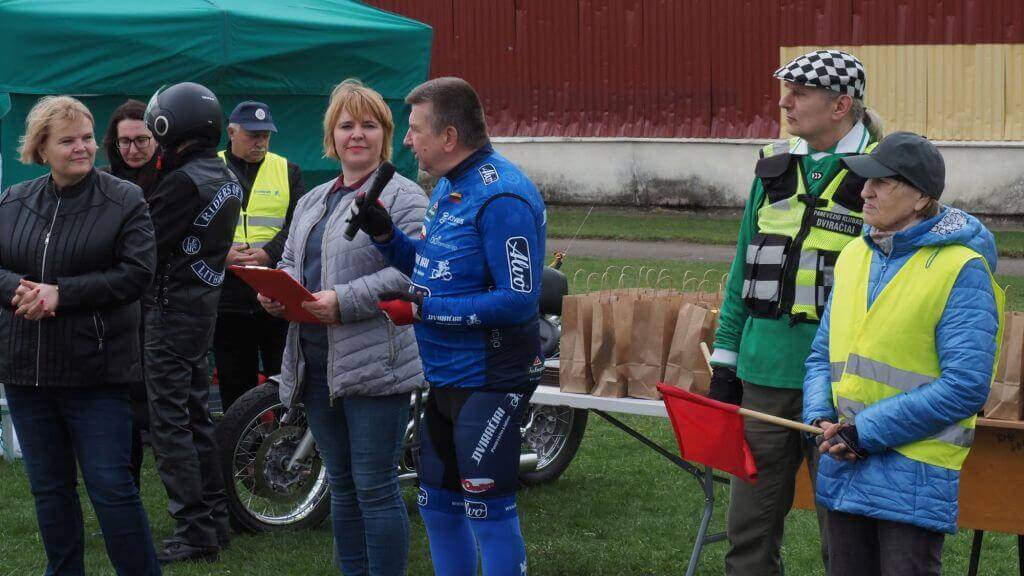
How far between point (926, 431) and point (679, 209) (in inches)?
697

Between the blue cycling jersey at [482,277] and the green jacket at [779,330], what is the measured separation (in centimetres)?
69

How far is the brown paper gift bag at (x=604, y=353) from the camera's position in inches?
210

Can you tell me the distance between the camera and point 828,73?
4047 millimetres

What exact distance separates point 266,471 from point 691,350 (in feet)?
6.98

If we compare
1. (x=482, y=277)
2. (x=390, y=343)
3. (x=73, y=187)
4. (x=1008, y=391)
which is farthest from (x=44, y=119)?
(x=1008, y=391)

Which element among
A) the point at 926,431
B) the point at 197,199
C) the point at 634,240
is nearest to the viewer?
the point at 926,431

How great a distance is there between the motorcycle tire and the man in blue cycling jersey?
273 cm

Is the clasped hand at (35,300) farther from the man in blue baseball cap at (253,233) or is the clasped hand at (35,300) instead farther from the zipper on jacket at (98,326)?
the man in blue baseball cap at (253,233)

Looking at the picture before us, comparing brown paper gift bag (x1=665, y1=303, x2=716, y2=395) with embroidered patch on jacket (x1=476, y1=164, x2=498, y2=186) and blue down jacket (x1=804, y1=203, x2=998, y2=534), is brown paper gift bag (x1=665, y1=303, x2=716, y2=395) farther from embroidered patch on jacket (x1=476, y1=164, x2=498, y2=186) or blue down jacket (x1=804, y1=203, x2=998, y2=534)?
blue down jacket (x1=804, y1=203, x2=998, y2=534)

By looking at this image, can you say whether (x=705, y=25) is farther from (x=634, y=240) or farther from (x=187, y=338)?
(x=187, y=338)

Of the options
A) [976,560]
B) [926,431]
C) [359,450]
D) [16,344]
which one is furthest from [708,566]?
[16,344]

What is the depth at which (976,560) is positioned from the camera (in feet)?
15.8

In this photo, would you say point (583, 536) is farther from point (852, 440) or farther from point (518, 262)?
point (852, 440)

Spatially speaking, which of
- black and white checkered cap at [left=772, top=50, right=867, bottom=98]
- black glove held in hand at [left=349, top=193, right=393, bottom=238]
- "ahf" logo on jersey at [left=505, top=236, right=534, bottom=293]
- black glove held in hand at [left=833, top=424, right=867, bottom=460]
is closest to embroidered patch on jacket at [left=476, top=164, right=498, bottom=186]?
"ahf" logo on jersey at [left=505, top=236, right=534, bottom=293]
